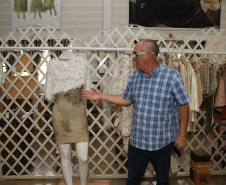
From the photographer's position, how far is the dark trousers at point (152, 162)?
1.72 metres

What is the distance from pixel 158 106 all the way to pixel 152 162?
464 millimetres

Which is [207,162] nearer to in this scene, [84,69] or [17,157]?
[84,69]

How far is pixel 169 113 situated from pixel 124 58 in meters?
0.95

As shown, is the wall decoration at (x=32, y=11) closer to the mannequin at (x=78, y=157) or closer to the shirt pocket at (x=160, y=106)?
the mannequin at (x=78, y=157)

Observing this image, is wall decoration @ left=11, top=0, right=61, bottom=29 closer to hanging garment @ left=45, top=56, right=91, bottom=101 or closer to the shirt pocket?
hanging garment @ left=45, top=56, right=91, bottom=101

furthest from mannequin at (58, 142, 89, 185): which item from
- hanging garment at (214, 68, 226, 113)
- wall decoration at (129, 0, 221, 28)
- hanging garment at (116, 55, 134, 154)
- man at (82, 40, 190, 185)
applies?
wall decoration at (129, 0, 221, 28)

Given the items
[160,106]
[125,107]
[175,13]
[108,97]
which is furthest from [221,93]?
[175,13]

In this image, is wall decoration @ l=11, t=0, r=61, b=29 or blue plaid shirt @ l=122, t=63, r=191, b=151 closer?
blue plaid shirt @ l=122, t=63, r=191, b=151

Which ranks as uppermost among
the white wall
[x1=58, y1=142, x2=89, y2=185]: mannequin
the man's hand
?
the white wall

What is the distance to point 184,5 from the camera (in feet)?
16.2

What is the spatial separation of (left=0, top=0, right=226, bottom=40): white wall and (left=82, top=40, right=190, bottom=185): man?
3474 mm

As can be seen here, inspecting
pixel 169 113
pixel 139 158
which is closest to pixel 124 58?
pixel 169 113

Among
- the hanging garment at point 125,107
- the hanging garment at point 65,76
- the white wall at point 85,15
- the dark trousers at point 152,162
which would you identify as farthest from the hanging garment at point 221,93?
the white wall at point 85,15

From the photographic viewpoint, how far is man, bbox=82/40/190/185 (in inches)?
65.2
